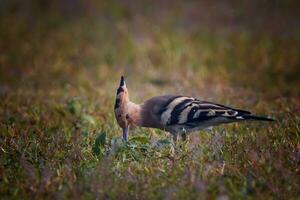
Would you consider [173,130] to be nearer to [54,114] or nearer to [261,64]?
[54,114]

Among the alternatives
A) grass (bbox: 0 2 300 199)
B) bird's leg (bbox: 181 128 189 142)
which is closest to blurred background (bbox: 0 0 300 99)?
grass (bbox: 0 2 300 199)

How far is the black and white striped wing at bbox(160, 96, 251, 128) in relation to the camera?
5.21 metres

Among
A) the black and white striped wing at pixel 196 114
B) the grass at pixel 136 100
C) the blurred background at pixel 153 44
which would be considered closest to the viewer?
the grass at pixel 136 100

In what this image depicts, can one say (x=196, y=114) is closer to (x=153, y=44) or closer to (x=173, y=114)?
(x=173, y=114)

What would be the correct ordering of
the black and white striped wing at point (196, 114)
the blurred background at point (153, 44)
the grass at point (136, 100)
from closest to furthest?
the grass at point (136, 100) < the black and white striped wing at point (196, 114) < the blurred background at point (153, 44)

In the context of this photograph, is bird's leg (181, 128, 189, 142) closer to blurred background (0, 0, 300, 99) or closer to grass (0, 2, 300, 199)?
grass (0, 2, 300, 199)

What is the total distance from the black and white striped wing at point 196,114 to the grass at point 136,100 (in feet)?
0.56

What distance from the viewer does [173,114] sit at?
523 cm

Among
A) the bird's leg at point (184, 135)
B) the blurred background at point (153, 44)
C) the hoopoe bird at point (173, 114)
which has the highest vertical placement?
the blurred background at point (153, 44)

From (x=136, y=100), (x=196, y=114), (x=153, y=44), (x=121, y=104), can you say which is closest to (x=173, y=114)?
(x=196, y=114)

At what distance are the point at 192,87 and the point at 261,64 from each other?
1303 mm

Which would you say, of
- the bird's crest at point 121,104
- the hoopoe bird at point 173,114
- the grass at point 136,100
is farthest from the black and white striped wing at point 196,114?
the bird's crest at point 121,104

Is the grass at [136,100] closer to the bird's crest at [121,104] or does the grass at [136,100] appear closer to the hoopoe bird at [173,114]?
the hoopoe bird at [173,114]

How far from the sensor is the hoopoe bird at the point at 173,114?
5219 millimetres
